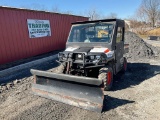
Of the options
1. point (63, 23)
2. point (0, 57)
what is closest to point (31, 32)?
point (0, 57)

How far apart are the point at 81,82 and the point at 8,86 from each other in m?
3.13

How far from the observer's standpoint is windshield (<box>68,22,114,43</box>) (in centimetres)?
535

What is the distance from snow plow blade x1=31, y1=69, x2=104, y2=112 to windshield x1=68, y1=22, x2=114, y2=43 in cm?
171

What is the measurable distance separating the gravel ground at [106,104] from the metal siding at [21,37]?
10.5 ft

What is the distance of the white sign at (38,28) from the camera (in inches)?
406

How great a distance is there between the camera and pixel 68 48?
18.3 ft

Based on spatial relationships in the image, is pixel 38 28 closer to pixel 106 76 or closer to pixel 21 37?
pixel 21 37

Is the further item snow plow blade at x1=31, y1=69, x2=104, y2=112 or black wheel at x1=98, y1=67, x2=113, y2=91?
black wheel at x1=98, y1=67, x2=113, y2=91

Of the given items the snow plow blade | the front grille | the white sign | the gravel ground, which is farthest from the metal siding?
the front grille

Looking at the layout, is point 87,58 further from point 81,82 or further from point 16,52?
point 16,52

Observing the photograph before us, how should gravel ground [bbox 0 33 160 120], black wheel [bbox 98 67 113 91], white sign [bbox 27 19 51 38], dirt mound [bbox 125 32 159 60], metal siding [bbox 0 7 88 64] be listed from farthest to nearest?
dirt mound [bbox 125 32 159 60] → white sign [bbox 27 19 51 38] → metal siding [bbox 0 7 88 64] → black wheel [bbox 98 67 113 91] → gravel ground [bbox 0 33 160 120]

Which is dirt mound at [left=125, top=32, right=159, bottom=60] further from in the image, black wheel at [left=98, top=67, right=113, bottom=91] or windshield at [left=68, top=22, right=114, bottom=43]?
black wheel at [left=98, top=67, right=113, bottom=91]

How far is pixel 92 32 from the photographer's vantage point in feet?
18.2

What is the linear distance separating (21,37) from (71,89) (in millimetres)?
6482
